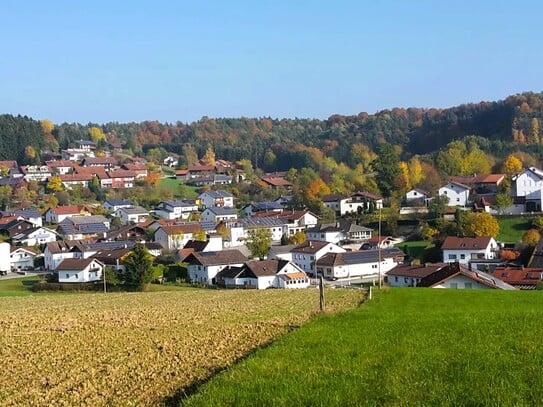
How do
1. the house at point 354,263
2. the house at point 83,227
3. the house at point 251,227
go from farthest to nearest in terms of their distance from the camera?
the house at point 83,227
the house at point 251,227
the house at point 354,263

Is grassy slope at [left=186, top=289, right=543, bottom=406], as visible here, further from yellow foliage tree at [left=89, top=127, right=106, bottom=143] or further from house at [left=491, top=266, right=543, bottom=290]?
yellow foliage tree at [left=89, top=127, right=106, bottom=143]

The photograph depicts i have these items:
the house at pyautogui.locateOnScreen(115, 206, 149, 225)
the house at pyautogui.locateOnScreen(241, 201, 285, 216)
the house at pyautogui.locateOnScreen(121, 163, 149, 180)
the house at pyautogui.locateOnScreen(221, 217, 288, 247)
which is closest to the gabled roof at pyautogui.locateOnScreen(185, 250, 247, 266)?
the house at pyautogui.locateOnScreen(221, 217, 288, 247)

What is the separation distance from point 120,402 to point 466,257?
36.5 metres

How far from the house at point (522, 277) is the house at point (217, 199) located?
40.3 meters

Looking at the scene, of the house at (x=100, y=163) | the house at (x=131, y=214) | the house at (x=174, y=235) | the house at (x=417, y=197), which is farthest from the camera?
the house at (x=100, y=163)

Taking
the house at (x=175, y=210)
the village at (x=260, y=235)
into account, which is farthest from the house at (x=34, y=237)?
the house at (x=175, y=210)

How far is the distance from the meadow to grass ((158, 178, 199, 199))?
6133 centimetres

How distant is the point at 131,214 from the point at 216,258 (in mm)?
24681

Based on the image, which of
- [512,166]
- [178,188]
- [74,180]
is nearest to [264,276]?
[512,166]

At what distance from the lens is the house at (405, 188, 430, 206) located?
5874 centimetres

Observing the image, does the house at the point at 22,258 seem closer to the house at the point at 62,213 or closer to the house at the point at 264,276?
the house at the point at 62,213

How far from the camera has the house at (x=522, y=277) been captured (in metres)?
30.7

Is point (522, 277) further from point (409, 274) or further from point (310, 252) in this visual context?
point (310, 252)

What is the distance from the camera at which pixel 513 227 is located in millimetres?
48906
